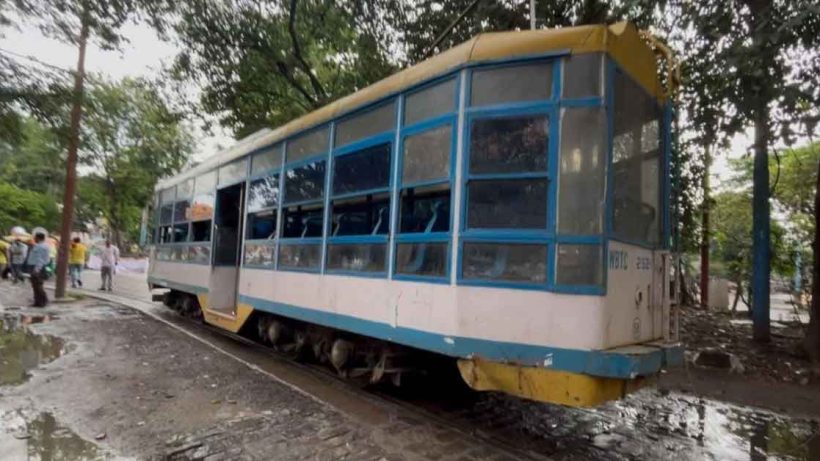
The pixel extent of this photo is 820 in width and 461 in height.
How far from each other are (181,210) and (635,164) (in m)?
8.92

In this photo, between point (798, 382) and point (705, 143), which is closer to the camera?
point (798, 382)

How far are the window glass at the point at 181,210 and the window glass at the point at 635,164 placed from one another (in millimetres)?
8339

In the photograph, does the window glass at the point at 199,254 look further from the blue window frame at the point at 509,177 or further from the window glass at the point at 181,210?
the blue window frame at the point at 509,177

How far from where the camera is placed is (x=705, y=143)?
7.22 metres

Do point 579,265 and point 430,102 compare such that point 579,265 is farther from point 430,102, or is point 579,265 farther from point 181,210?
point 181,210

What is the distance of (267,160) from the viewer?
7121mm

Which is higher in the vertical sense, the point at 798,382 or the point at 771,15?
the point at 771,15

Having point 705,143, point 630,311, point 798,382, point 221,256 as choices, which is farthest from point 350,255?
point 798,382

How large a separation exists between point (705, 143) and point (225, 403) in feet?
22.7

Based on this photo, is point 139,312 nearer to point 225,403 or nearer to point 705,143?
point 225,403

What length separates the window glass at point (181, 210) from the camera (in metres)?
10.1

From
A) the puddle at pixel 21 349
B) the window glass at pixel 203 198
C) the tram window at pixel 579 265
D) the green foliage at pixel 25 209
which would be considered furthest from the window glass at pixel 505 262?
the green foliage at pixel 25 209

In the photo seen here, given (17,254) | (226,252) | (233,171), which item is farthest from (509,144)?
(17,254)

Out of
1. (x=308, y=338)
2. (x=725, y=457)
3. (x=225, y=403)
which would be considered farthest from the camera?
(x=308, y=338)
